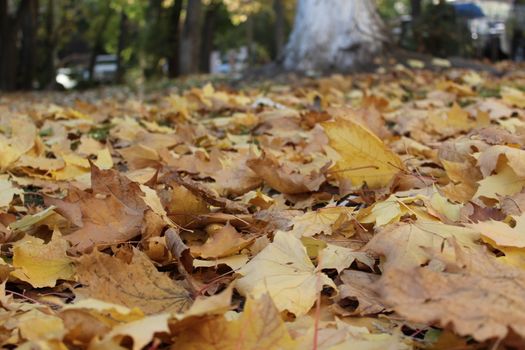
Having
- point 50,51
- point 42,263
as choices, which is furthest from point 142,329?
point 50,51

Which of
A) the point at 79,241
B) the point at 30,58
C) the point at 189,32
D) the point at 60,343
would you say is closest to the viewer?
the point at 60,343

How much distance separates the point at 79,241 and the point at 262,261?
399 millimetres

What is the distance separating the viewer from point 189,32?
1349 centimetres

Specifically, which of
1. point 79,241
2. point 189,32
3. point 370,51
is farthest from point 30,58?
point 79,241

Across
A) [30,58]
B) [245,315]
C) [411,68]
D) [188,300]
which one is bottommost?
[30,58]

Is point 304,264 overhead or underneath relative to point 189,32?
overhead

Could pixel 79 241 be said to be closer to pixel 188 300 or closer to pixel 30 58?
pixel 188 300

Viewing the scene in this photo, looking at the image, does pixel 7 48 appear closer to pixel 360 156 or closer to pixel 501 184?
pixel 360 156

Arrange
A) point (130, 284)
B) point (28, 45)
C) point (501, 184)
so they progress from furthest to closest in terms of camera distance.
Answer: point (28, 45), point (501, 184), point (130, 284)

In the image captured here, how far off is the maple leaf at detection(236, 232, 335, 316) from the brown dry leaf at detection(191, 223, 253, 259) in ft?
0.38

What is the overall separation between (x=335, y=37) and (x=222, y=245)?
6.59 metres

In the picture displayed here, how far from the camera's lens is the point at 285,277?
1.08m

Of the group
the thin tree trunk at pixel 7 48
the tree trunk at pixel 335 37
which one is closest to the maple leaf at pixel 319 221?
the tree trunk at pixel 335 37

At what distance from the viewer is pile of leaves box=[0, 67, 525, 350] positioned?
2.74 ft
